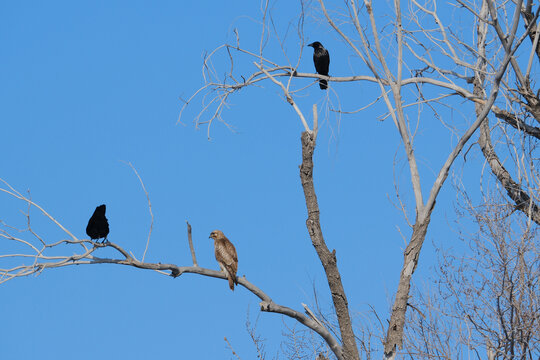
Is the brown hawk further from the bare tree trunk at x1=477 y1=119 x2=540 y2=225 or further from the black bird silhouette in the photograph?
the bare tree trunk at x1=477 y1=119 x2=540 y2=225

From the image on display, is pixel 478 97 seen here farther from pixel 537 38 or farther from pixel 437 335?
pixel 437 335

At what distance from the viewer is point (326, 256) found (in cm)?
755

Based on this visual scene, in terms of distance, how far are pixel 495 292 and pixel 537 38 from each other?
121 inches

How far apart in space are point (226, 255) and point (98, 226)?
5.13ft

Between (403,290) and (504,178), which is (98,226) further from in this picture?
(504,178)

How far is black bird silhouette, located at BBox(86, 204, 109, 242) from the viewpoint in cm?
850

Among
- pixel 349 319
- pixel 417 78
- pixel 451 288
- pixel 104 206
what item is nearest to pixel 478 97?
pixel 417 78

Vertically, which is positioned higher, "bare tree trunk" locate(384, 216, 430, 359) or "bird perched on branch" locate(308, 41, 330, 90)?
"bird perched on branch" locate(308, 41, 330, 90)

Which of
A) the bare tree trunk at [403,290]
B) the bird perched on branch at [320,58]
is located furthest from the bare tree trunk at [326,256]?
the bird perched on branch at [320,58]

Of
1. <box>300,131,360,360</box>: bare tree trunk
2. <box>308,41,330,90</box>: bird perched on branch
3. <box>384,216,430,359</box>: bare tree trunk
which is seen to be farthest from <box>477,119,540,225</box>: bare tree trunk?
<box>308,41,330,90</box>: bird perched on branch

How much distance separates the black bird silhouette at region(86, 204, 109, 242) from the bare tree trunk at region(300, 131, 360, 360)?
7.98 feet

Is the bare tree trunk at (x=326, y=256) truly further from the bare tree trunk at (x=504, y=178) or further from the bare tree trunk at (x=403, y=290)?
the bare tree trunk at (x=504, y=178)

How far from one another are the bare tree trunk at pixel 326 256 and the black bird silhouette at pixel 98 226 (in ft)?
7.98

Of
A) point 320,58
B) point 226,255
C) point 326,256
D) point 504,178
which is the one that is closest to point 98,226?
point 226,255
